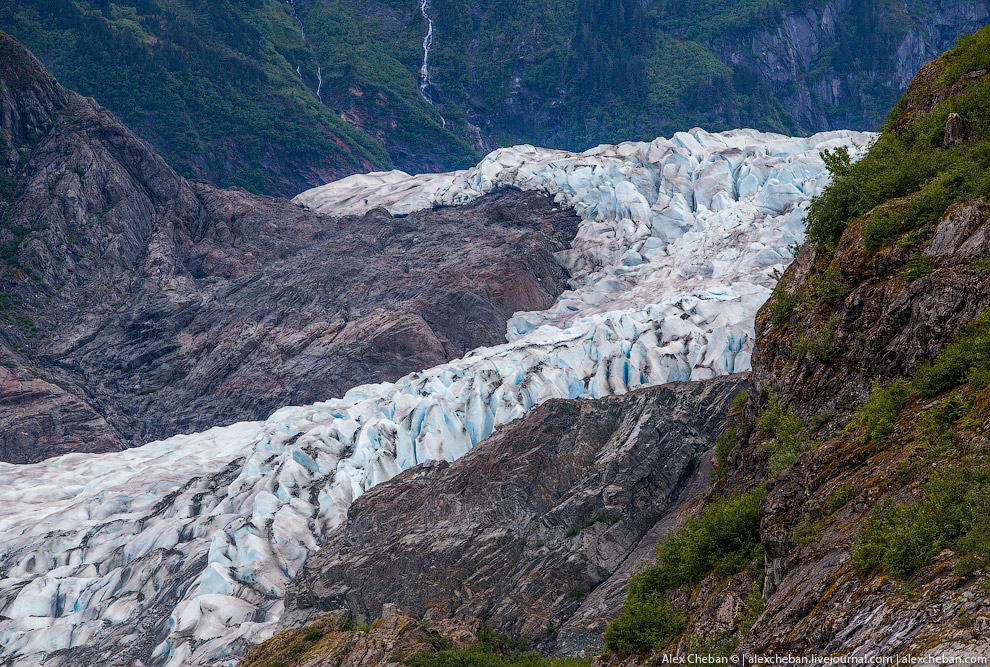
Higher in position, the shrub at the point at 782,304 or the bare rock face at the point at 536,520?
the shrub at the point at 782,304

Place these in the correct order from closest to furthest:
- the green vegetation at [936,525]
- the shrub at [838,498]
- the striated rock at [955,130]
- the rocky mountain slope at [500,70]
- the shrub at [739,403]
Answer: the green vegetation at [936,525], the shrub at [838,498], the striated rock at [955,130], the shrub at [739,403], the rocky mountain slope at [500,70]

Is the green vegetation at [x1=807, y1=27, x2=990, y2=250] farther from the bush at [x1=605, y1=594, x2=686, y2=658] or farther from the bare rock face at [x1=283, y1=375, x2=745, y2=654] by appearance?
the bare rock face at [x1=283, y1=375, x2=745, y2=654]

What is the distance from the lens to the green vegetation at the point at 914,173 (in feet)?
42.5

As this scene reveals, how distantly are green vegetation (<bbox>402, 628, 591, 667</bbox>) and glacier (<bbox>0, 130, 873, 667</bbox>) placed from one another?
400 inches

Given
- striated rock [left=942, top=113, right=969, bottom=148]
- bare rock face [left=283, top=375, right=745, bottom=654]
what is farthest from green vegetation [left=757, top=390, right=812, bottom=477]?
bare rock face [left=283, top=375, right=745, bottom=654]

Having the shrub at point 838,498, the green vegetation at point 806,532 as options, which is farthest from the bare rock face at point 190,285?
the shrub at point 838,498

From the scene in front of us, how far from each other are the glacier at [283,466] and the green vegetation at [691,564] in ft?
77.4

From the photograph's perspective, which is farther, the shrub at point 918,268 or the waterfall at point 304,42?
the waterfall at point 304,42

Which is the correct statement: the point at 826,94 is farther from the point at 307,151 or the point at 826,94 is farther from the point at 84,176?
the point at 84,176

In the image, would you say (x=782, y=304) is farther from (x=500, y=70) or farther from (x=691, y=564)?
(x=500, y=70)

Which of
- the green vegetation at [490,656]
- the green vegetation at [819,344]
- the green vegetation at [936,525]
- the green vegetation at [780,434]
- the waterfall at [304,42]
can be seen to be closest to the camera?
the green vegetation at [936,525]

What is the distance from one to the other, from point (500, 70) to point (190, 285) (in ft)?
382

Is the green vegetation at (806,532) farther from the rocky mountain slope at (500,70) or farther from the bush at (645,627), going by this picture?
the rocky mountain slope at (500,70)

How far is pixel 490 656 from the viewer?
27000 millimetres
